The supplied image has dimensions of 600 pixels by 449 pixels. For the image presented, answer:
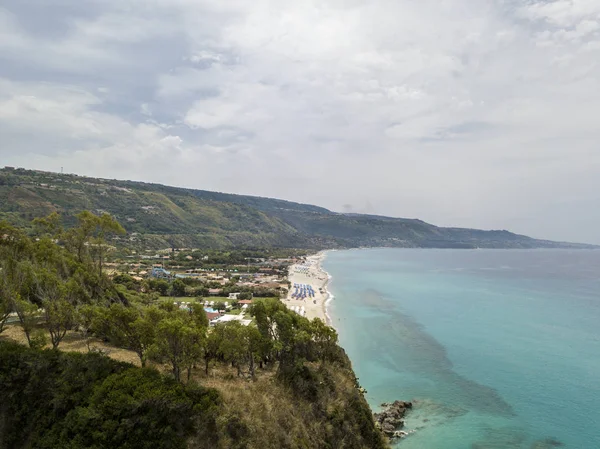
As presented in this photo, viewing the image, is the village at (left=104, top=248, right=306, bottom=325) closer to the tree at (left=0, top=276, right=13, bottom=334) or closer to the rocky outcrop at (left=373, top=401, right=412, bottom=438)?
the tree at (left=0, top=276, right=13, bottom=334)

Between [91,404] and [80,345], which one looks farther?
[80,345]

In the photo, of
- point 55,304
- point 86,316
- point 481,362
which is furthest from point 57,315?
point 481,362

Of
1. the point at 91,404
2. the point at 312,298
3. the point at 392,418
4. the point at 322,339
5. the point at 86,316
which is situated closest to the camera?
the point at 91,404

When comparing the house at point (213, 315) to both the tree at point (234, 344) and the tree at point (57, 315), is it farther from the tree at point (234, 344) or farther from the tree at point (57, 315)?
the tree at point (57, 315)

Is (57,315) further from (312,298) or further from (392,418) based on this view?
(312,298)

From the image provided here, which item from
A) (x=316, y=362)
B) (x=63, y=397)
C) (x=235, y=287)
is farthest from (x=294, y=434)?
(x=235, y=287)

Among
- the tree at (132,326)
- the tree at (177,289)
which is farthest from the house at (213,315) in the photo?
the tree at (132,326)

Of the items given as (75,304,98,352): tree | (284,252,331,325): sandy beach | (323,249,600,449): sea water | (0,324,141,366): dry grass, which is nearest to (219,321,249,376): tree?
(0,324,141,366): dry grass
